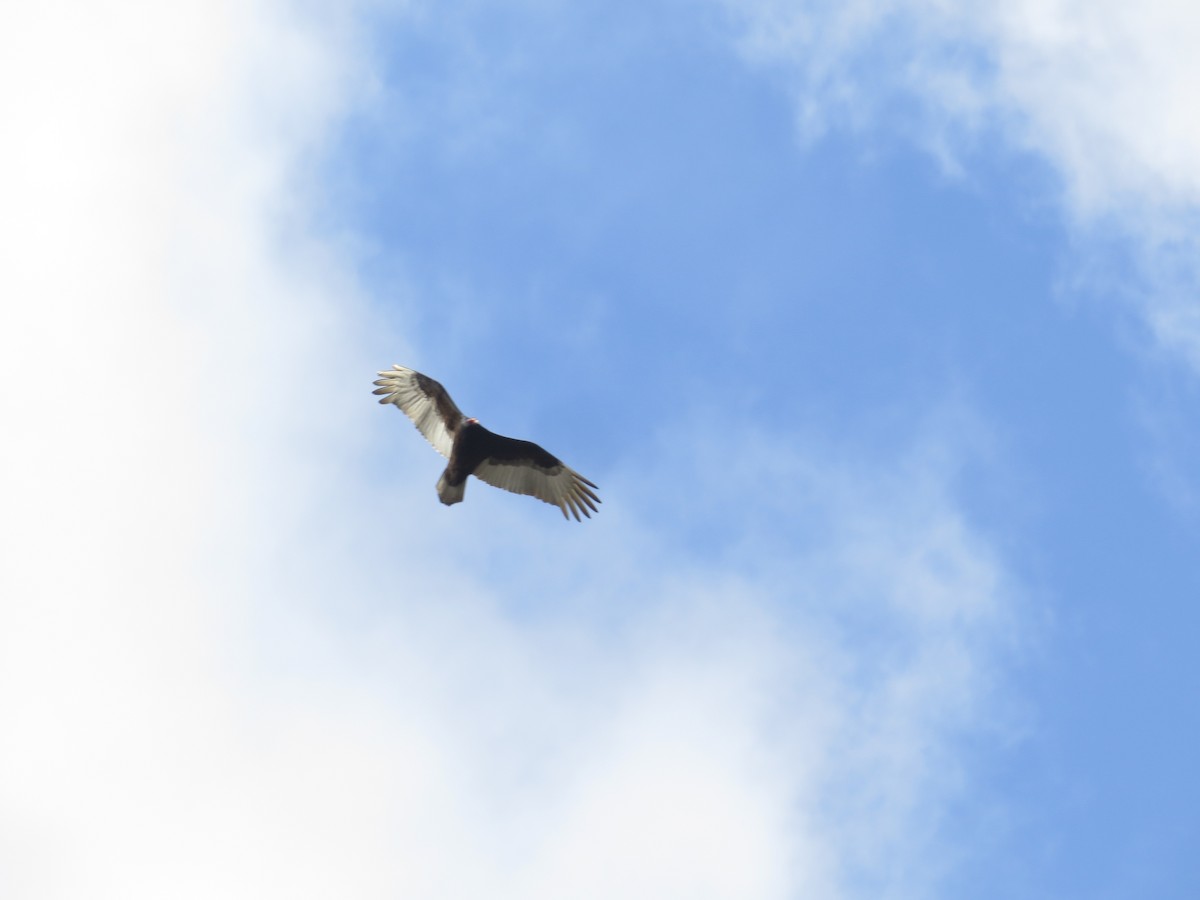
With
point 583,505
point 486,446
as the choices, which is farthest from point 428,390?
point 583,505

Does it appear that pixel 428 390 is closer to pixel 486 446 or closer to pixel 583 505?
pixel 486 446

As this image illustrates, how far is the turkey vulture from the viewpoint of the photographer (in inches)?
1080

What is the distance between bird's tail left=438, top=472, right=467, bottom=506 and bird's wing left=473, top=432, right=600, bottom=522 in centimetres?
53

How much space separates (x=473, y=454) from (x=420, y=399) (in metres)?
1.45

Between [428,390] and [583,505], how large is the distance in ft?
11.9

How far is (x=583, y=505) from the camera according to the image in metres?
28.1

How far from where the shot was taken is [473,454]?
27578mm

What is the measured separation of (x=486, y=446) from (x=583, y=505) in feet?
7.13

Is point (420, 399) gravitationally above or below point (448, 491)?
above

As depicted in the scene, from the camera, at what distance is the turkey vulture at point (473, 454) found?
2744 centimetres

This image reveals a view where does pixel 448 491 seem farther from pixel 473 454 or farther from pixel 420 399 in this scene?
pixel 420 399

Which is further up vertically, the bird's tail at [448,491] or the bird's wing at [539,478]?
the bird's wing at [539,478]

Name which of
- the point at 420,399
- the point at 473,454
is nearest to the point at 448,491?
the point at 473,454

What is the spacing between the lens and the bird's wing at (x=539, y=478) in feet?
91.8
